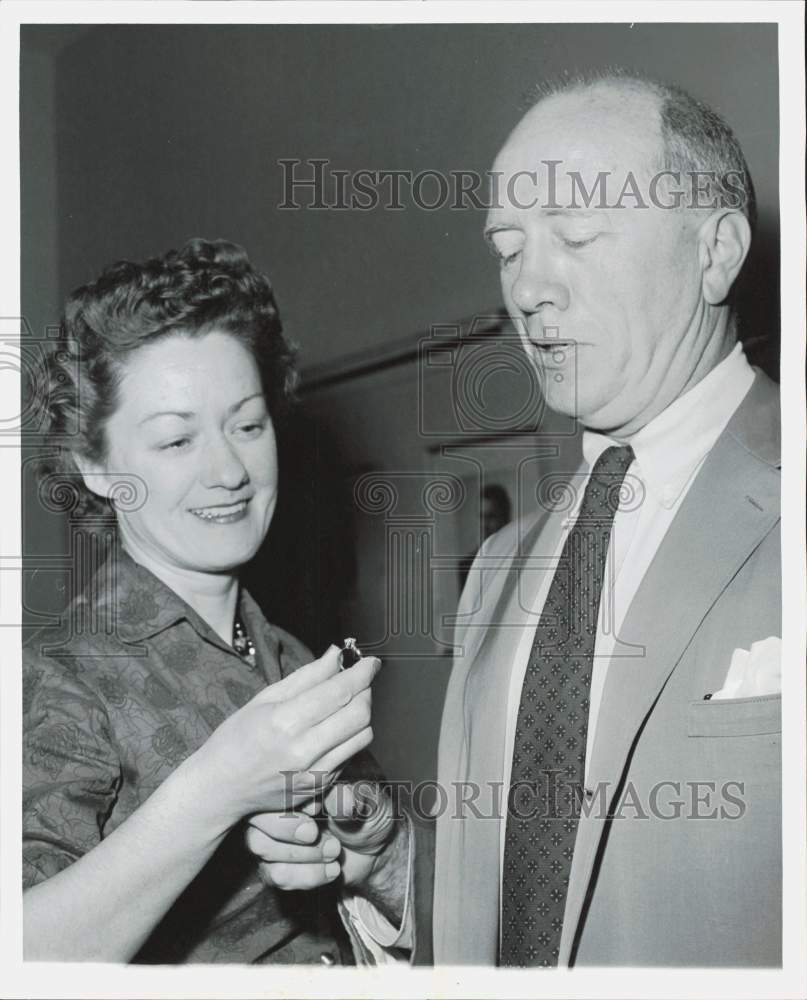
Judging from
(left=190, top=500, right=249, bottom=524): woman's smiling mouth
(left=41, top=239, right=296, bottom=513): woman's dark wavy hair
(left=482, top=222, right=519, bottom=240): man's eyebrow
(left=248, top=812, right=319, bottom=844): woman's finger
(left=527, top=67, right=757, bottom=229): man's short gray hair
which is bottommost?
(left=248, top=812, right=319, bottom=844): woman's finger

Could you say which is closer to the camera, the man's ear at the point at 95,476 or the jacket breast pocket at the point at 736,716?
the jacket breast pocket at the point at 736,716

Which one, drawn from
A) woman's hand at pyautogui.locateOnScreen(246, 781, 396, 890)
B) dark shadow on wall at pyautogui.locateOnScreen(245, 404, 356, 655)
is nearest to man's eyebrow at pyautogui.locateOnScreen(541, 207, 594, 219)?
dark shadow on wall at pyautogui.locateOnScreen(245, 404, 356, 655)

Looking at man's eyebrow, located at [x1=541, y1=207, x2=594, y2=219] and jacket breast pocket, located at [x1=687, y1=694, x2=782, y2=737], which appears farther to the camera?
man's eyebrow, located at [x1=541, y1=207, x2=594, y2=219]

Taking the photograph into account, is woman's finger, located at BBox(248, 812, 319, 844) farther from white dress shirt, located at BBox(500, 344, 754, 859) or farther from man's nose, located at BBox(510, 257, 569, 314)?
man's nose, located at BBox(510, 257, 569, 314)

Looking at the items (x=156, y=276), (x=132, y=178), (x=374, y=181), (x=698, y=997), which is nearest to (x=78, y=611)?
(x=156, y=276)

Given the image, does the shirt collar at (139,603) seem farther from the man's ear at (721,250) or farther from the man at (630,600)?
the man's ear at (721,250)

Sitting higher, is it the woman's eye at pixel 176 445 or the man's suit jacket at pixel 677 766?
the woman's eye at pixel 176 445

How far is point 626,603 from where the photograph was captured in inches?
61.1

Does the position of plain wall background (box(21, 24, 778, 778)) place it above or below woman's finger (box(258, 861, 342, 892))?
above

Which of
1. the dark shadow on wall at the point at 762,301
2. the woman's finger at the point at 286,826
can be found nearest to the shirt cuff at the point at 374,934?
the woman's finger at the point at 286,826

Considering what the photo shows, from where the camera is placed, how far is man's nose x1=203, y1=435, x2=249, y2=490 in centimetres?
162

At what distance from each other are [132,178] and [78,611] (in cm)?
64

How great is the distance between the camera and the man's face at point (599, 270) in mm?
1562

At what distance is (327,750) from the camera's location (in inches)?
61.1
